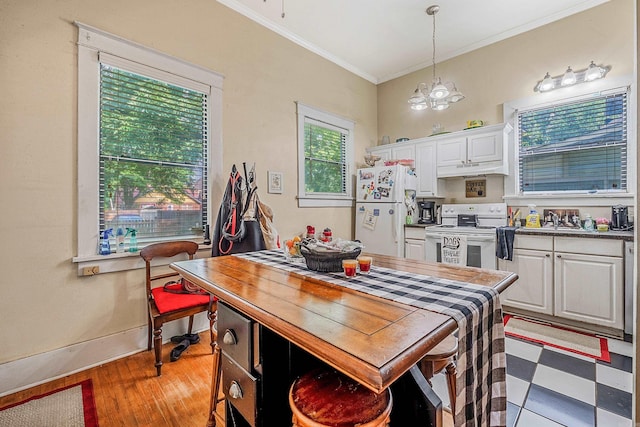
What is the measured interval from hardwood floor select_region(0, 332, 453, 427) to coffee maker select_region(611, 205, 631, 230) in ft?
8.39

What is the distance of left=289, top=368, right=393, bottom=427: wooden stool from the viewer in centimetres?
83

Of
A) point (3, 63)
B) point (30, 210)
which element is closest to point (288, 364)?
point (30, 210)

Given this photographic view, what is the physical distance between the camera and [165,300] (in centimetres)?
207

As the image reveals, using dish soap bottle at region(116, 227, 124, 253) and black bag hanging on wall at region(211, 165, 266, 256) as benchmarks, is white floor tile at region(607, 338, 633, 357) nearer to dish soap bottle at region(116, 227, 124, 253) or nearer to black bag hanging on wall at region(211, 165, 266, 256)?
black bag hanging on wall at region(211, 165, 266, 256)

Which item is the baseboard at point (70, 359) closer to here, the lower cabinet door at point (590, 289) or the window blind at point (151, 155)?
the window blind at point (151, 155)

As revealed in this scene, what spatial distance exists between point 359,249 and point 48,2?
2.63 m

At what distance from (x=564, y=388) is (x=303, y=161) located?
3060mm

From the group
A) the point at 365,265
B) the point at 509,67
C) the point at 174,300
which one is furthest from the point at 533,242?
the point at 174,300

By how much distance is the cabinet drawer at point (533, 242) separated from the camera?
107 inches

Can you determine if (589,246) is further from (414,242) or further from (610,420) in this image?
(414,242)

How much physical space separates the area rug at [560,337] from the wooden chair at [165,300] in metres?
2.67

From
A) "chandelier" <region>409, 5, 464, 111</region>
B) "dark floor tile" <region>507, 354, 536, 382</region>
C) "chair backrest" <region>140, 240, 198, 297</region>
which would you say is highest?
"chandelier" <region>409, 5, 464, 111</region>

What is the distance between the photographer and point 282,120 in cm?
335

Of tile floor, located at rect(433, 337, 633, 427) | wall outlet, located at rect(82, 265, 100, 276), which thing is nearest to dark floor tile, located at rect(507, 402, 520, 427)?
tile floor, located at rect(433, 337, 633, 427)
